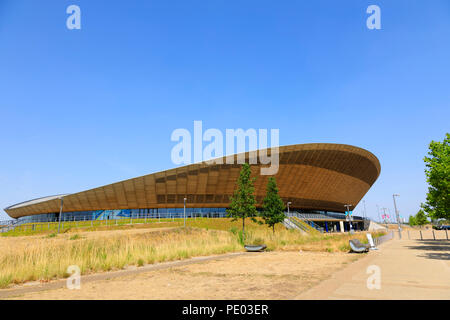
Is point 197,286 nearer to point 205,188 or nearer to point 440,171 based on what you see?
point 440,171

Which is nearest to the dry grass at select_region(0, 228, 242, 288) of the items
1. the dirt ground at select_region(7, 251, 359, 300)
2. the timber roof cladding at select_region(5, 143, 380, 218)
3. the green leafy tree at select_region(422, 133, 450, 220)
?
the dirt ground at select_region(7, 251, 359, 300)

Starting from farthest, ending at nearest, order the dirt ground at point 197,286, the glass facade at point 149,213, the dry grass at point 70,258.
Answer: the glass facade at point 149,213, the dry grass at point 70,258, the dirt ground at point 197,286

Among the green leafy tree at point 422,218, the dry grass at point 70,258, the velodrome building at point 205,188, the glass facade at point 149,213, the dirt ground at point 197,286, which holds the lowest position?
the dirt ground at point 197,286

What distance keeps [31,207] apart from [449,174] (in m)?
68.8

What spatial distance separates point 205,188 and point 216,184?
2.14 m

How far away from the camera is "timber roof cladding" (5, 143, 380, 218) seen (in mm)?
44875

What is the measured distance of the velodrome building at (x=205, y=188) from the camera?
4497 cm

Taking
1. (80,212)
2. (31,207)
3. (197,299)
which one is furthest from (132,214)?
(197,299)

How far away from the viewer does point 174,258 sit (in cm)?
1263

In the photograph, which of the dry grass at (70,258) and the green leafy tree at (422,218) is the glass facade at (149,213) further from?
the green leafy tree at (422,218)

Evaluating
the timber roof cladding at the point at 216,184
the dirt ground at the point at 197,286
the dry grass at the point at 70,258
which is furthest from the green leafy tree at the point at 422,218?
the dirt ground at the point at 197,286

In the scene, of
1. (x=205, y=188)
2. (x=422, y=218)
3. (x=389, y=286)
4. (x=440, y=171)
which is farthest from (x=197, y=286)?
(x=422, y=218)

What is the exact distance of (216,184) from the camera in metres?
46.8
